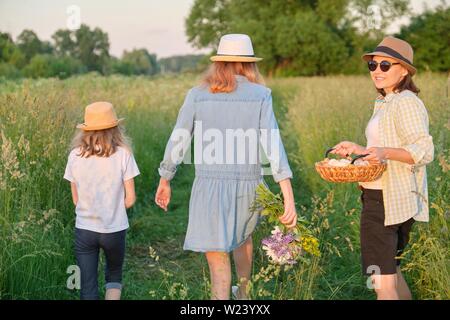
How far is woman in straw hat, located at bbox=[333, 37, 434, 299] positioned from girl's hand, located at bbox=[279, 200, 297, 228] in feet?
1.25

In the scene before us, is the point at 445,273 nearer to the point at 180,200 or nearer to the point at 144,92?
the point at 180,200

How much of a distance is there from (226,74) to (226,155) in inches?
17.9

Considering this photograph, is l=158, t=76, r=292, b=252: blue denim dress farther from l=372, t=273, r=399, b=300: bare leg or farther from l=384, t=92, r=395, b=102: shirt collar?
l=372, t=273, r=399, b=300: bare leg

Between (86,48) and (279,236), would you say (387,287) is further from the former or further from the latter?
(86,48)

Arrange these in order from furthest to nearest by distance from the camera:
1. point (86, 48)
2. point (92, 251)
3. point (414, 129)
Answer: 1. point (86, 48)
2. point (92, 251)
3. point (414, 129)

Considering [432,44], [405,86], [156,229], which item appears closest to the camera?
[405,86]

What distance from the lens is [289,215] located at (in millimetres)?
3764

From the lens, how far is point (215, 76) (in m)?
3.76

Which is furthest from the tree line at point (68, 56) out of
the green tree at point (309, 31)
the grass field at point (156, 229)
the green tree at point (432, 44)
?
the grass field at point (156, 229)

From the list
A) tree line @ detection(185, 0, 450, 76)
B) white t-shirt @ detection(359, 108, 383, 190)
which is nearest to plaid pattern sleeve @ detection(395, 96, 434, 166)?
white t-shirt @ detection(359, 108, 383, 190)

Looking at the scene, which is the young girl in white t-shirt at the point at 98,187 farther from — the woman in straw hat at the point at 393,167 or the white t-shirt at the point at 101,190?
the woman in straw hat at the point at 393,167

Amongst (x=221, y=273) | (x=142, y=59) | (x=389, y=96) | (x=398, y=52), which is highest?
(x=398, y=52)

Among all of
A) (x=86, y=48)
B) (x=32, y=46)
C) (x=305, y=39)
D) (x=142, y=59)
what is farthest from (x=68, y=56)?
(x=142, y=59)

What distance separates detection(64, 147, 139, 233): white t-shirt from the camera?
3.90 meters
